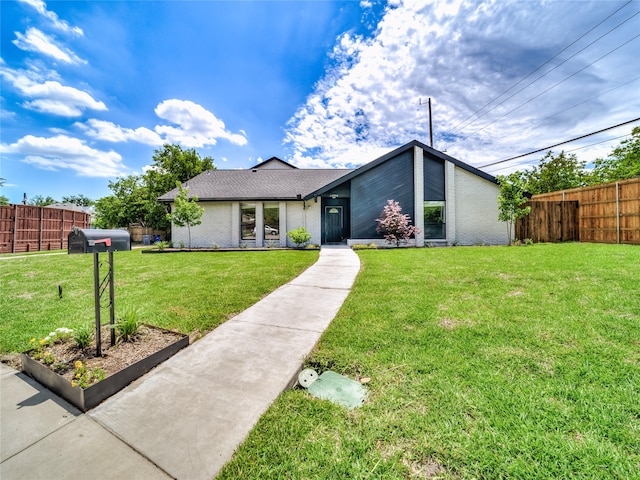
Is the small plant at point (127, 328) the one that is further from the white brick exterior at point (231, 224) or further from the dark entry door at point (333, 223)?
the dark entry door at point (333, 223)

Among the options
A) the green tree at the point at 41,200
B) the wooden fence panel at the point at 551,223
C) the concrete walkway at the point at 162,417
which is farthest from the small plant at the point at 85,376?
the green tree at the point at 41,200

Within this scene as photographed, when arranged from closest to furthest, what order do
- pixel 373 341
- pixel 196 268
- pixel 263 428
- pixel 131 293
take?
1. pixel 263 428
2. pixel 373 341
3. pixel 131 293
4. pixel 196 268

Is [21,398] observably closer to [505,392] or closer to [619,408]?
[505,392]

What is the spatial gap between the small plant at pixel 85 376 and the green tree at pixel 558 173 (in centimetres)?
3336

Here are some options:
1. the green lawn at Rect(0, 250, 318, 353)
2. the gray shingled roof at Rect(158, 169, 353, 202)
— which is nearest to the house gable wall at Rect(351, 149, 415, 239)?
the gray shingled roof at Rect(158, 169, 353, 202)

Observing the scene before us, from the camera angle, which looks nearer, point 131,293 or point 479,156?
point 131,293

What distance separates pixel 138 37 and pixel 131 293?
27.2 ft

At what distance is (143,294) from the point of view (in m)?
4.97

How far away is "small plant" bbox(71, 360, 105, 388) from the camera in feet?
6.50

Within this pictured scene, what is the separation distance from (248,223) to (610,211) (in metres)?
17.8

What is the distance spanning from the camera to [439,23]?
941cm

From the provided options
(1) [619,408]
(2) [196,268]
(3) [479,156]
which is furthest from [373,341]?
(3) [479,156]

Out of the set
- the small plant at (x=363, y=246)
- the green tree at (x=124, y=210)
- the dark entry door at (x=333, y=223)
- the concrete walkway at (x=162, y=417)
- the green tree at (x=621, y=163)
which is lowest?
the concrete walkway at (x=162, y=417)

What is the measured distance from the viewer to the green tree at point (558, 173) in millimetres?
25891
